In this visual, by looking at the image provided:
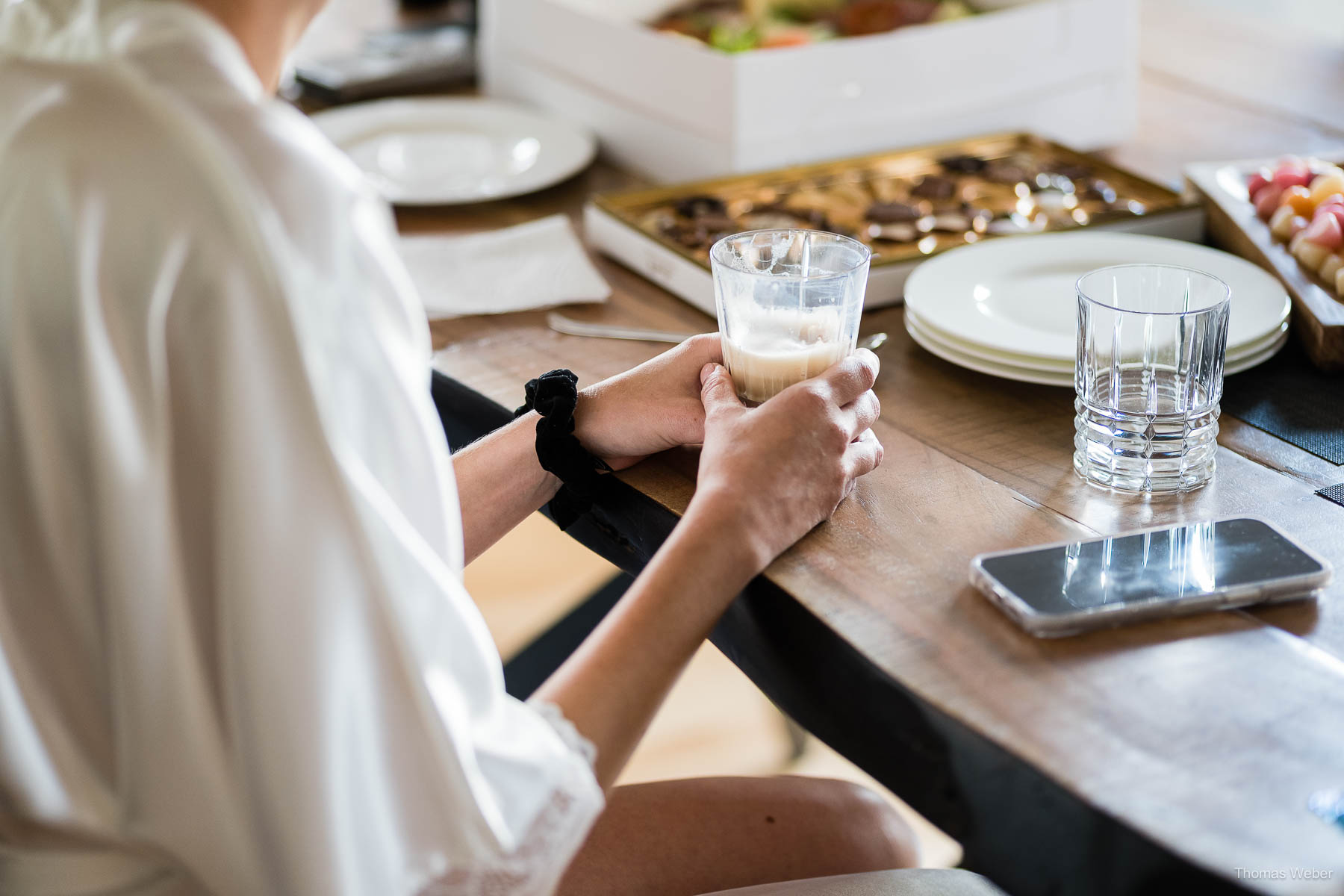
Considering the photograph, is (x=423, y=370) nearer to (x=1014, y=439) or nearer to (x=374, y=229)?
(x=374, y=229)

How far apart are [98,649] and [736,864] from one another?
55 cm

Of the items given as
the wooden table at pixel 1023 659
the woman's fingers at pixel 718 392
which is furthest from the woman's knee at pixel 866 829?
the woman's fingers at pixel 718 392

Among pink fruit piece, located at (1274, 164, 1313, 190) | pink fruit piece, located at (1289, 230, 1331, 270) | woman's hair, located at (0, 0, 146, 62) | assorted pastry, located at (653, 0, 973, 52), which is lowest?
pink fruit piece, located at (1289, 230, 1331, 270)

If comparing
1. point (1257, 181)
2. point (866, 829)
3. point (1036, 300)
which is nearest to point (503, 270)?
point (1036, 300)

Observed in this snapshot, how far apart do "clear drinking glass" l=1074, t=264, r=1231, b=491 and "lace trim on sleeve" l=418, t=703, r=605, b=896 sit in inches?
17.5

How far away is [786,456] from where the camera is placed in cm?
81

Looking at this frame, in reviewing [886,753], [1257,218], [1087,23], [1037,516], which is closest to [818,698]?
[886,753]

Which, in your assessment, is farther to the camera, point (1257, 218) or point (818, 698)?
point (1257, 218)

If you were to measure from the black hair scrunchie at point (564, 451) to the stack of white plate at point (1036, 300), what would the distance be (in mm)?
316

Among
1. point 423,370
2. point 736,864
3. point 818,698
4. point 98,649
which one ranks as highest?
point 423,370

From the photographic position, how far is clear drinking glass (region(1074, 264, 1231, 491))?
0.86 metres

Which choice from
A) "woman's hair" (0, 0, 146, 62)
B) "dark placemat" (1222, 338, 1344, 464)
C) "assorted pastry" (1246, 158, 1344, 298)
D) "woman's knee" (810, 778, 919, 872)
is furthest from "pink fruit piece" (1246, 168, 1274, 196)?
"woman's hair" (0, 0, 146, 62)

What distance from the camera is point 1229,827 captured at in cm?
58

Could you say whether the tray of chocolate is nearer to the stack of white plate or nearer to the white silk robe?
the stack of white plate
